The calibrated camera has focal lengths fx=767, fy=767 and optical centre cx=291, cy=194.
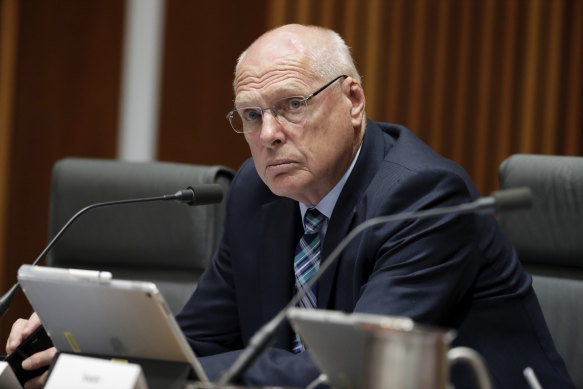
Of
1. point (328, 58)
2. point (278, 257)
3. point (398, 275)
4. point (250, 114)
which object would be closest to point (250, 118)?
point (250, 114)

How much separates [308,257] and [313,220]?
0.34 ft

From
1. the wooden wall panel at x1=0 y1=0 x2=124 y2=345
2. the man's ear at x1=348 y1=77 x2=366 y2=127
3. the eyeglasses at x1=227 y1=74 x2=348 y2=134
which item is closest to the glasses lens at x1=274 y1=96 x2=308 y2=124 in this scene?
the eyeglasses at x1=227 y1=74 x2=348 y2=134

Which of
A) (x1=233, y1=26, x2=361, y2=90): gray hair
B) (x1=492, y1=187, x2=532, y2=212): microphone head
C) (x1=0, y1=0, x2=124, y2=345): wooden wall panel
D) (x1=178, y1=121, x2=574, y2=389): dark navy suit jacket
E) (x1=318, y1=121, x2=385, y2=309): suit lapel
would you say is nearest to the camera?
(x1=492, y1=187, x2=532, y2=212): microphone head

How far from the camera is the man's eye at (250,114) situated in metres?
1.94

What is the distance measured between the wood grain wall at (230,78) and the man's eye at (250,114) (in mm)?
1387

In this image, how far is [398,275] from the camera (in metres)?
1.59

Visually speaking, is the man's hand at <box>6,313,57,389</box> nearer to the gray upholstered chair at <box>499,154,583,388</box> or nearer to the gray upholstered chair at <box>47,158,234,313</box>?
the gray upholstered chair at <box>47,158,234,313</box>

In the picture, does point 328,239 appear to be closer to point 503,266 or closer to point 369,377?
point 503,266

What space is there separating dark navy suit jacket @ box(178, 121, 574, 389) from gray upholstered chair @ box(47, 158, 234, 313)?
356 millimetres

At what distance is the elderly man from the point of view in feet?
5.33

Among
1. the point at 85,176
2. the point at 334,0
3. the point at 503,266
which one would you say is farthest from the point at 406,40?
the point at 503,266

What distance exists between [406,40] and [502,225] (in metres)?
1.38

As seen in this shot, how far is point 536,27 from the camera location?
3.13 meters

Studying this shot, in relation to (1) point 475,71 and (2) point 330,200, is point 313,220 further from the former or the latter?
(1) point 475,71
